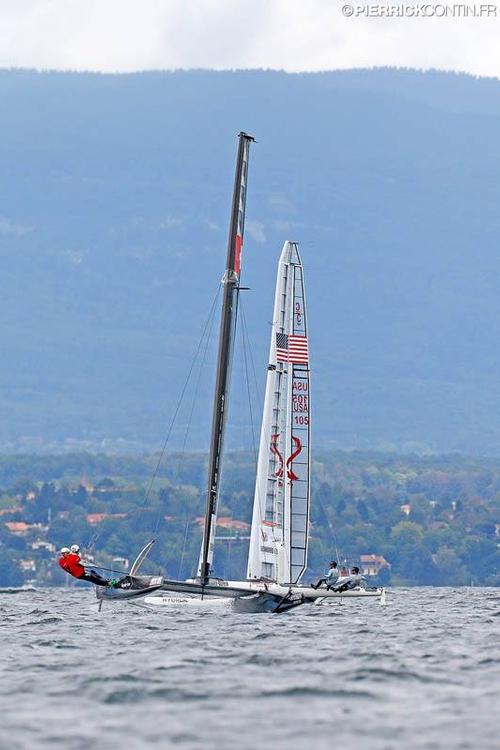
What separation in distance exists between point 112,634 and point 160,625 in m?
4.13

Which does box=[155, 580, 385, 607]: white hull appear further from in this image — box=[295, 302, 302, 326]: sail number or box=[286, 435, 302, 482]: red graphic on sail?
box=[295, 302, 302, 326]: sail number

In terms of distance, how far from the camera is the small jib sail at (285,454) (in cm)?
6825

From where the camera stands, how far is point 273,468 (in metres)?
69.8

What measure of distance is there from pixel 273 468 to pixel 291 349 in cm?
448

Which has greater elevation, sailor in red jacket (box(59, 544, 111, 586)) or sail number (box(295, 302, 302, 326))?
sail number (box(295, 302, 302, 326))

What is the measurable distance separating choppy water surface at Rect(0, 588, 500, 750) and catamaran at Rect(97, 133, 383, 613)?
8735 mm

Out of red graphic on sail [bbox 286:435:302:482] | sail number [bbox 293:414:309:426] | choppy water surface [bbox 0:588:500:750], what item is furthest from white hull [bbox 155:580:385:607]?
sail number [bbox 293:414:309:426]

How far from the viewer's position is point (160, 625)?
53812mm

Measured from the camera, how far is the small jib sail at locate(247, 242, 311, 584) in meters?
68.2

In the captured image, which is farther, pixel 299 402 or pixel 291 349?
pixel 291 349

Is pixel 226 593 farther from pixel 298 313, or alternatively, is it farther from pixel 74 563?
pixel 298 313

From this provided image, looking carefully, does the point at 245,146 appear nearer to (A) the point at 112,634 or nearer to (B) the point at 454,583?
(A) the point at 112,634

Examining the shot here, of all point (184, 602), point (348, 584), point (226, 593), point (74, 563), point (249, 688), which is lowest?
point (249, 688)

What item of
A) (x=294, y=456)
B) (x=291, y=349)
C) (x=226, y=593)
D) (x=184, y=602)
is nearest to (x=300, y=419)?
(x=294, y=456)
